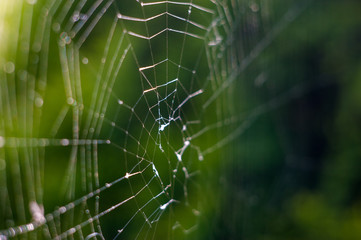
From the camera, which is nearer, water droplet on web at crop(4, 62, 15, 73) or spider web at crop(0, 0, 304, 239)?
water droplet on web at crop(4, 62, 15, 73)

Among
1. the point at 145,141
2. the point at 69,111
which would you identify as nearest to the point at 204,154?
the point at 145,141

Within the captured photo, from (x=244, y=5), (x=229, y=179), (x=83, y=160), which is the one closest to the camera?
(x=83, y=160)

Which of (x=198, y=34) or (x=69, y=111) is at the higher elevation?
(x=198, y=34)

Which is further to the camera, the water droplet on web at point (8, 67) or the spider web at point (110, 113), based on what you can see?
the spider web at point (110, 113)

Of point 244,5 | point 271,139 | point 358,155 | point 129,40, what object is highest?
point 244,5

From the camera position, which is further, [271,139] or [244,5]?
[271,139]

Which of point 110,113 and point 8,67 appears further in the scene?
point 110,113

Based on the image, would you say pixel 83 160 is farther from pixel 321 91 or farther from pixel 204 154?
pixel 321 91

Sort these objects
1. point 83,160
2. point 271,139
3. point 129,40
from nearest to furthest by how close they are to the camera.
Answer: point 83,160, point 129,40, point 271,139
